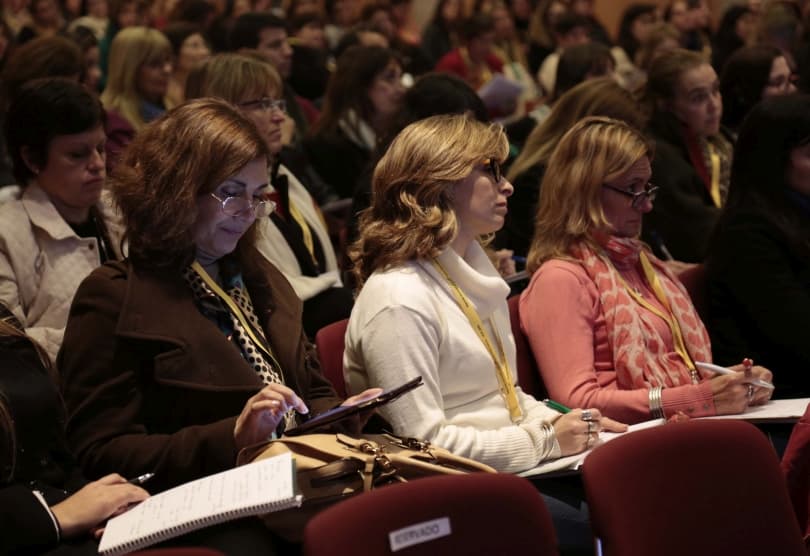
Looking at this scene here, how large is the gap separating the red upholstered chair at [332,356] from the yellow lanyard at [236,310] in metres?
0.31

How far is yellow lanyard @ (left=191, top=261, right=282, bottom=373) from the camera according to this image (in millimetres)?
2736

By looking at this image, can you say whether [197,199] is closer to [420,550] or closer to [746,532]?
[420,550]

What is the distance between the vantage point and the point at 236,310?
2777mm

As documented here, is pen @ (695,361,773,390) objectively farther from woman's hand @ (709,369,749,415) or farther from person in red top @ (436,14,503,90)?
person in red top @ (436,14,503,90)

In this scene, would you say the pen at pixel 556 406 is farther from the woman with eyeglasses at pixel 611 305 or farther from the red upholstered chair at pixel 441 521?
the red upholstered chair at pixel 441 521

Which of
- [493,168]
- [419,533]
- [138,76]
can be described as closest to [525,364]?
[493,168]

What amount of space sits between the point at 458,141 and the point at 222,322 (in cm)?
74

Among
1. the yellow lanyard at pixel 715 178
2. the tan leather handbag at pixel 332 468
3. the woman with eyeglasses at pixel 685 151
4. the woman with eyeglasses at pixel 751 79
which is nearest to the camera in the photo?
the tan leather handbag at pixel 332 468

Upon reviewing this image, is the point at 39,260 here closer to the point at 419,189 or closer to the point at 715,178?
the point at 419,189

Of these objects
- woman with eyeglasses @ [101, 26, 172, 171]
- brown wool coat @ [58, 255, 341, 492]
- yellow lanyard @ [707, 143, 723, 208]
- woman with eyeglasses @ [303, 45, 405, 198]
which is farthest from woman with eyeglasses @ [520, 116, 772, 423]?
woman with eyeglasses @ [101, 26, 172, 171]

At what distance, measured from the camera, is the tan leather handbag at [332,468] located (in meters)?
2.35

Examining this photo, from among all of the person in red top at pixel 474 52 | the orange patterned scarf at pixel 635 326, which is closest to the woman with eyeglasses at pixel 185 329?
the orange patterned scarf at pixel 635 326

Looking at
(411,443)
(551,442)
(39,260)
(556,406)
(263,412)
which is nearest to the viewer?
(263,412)

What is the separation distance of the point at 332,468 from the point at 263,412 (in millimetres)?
187
